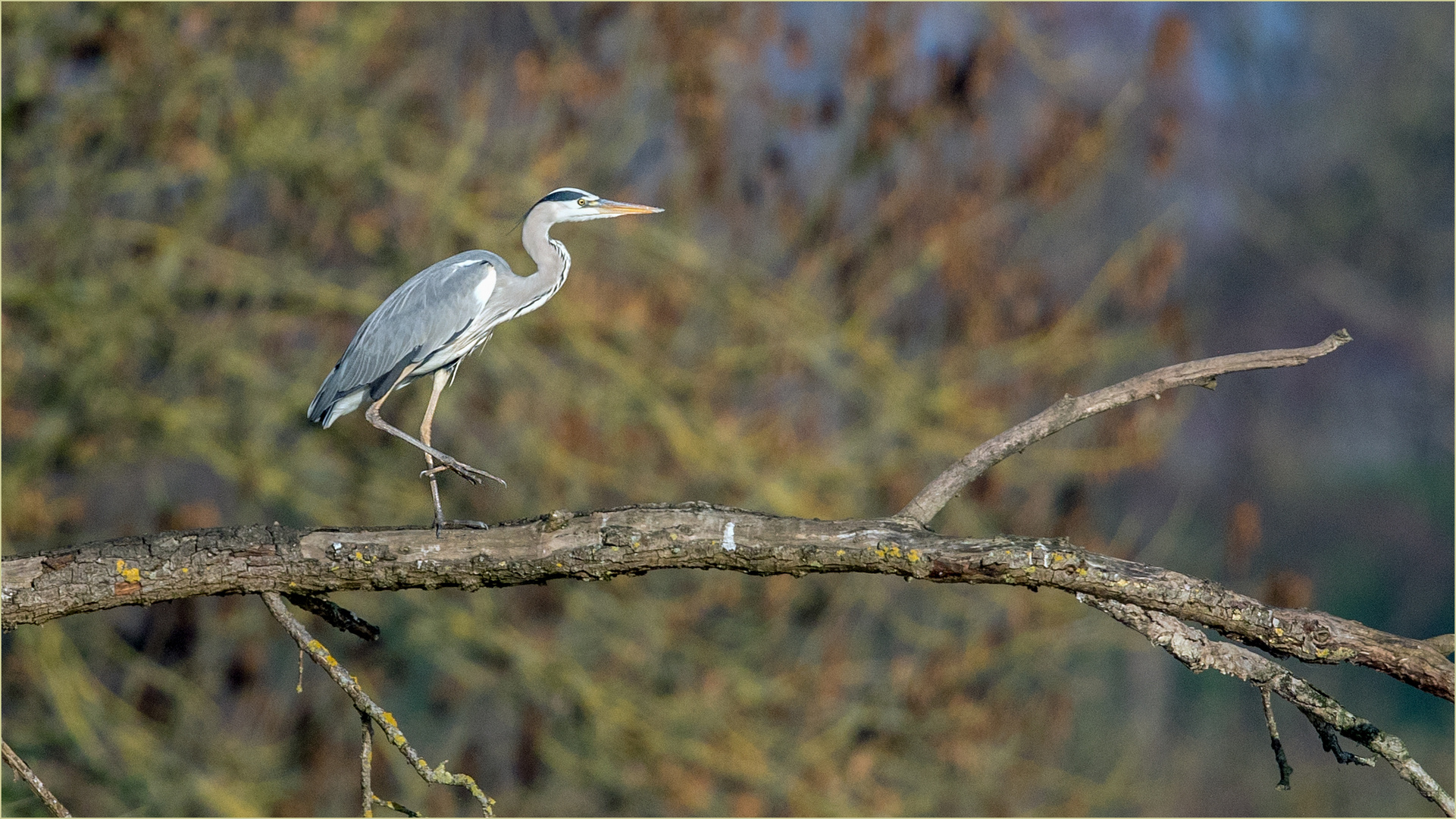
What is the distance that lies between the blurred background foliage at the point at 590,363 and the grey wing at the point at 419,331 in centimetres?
167

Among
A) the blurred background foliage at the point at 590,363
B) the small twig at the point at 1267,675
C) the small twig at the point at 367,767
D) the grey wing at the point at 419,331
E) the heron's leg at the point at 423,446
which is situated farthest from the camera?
the blurred background foliage at the point at 590,363

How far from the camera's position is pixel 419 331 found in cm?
303

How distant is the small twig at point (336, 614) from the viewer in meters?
2.47

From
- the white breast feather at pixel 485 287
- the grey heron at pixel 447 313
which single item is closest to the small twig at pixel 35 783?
the grey heron at pixel 447 313

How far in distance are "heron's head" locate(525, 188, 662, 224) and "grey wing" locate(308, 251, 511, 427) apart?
25cm

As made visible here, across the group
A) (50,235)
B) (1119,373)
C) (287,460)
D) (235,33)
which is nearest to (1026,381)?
(287,460)

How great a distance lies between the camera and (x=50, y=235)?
191 inches

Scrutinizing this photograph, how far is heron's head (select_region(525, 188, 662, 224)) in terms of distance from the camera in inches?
114

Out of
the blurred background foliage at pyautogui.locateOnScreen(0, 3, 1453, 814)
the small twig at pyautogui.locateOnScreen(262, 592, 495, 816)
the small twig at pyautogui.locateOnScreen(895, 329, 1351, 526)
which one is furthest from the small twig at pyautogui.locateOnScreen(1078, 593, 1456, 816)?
the blurred background foliage at pyautogui.locateOnScreen(0, 3, 1453, 814)

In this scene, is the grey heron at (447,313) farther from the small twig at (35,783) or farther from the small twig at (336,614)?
the small twig at (35,783)

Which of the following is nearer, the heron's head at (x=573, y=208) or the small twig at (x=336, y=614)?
the small twig at (x=336, y=614)

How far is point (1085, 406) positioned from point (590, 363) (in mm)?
3174

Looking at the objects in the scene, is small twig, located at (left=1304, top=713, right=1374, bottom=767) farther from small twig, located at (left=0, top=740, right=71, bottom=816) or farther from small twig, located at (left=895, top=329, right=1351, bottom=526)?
small twig, located at (left=0, top=740, right=71, bottom=816)

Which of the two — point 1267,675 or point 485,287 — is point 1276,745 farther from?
point 485,287
